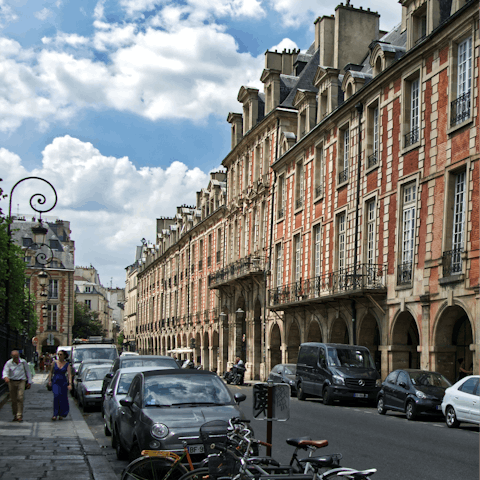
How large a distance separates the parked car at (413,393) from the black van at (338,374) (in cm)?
259

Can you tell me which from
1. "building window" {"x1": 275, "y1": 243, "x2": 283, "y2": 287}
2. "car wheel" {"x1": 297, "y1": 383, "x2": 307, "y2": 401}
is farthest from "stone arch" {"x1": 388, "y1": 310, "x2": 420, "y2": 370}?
"building window" {"x1": 275, "y1": 243, "x2": 283, "y2": 287}

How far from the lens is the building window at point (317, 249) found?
35188 mm

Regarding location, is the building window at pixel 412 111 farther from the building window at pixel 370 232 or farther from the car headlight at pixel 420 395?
the car headlight at pixel 420 395

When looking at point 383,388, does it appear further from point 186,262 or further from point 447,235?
point 186,262

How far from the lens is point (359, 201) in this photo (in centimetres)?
3077

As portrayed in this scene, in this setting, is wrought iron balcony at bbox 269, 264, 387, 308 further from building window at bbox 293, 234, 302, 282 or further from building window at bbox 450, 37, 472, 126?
building window at bbox 450, 37, 472, 126

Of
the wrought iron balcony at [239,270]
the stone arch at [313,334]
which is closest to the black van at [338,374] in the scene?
the stone arch at [313,334]

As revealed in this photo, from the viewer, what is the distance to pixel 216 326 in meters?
55.0

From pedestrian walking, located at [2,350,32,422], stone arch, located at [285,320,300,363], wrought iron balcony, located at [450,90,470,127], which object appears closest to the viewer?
pedestrian walking, located at [2,350,32,422]

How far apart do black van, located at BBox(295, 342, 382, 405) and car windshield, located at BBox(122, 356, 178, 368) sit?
7.75m

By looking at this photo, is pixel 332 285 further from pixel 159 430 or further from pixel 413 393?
pixel 159 430

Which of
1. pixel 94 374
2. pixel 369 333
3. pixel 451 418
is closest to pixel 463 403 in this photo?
pixel 451 418

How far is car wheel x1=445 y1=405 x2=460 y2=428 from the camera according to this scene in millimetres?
17241

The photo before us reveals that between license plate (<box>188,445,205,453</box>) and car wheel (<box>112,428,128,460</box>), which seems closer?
license plate (<box>188,445,205,453</box>)
